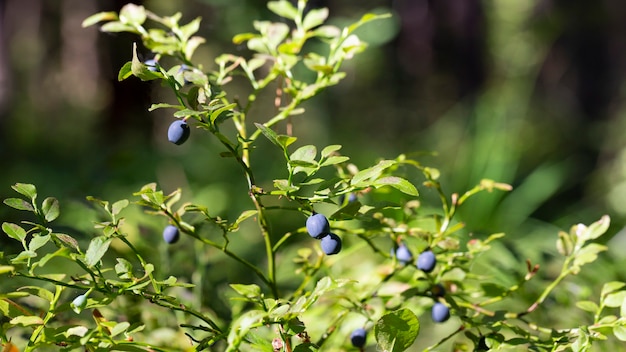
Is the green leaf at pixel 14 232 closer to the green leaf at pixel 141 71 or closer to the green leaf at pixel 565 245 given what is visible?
the green leaf at pixel 141 71

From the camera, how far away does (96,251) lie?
495 mm

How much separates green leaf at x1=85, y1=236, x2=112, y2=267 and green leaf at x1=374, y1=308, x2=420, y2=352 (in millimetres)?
216

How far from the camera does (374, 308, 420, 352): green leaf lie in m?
0.51

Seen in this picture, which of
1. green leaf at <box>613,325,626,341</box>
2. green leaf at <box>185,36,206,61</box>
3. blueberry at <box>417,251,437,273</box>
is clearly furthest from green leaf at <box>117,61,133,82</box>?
green leaf at <box>613,325,626,341</box>

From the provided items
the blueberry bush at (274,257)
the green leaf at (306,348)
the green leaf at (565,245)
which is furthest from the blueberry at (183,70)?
the green leaf at (565,245)

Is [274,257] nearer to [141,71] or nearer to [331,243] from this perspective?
[331,243]

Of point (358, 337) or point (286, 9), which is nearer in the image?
point (358, 337)

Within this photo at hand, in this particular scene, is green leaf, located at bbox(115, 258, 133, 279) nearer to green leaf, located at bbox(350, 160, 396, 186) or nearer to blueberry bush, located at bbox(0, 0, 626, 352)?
blueberry bush, located at bbox(0, 0, 626, 352)

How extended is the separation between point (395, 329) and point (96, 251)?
0.24m

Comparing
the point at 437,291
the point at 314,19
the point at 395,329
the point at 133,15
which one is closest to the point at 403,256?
the point at 437,291

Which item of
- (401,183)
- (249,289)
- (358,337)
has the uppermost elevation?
(401,183)

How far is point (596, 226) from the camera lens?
667mm

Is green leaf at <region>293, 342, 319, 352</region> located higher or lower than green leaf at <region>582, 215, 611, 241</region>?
lower

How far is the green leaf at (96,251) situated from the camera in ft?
1.61
